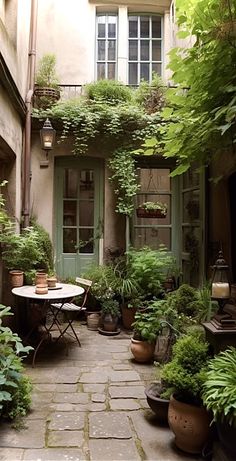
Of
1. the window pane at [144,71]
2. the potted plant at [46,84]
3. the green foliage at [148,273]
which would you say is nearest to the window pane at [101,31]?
the window pane at [144,71]

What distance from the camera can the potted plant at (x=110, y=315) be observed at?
5.36 metres

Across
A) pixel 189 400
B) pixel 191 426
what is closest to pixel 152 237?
pixel 189 400

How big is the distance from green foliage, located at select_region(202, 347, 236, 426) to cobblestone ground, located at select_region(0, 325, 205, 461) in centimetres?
55

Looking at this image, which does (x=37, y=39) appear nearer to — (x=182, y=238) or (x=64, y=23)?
(x=64, y=23)

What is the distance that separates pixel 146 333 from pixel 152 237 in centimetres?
261

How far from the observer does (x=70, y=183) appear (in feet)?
21.0

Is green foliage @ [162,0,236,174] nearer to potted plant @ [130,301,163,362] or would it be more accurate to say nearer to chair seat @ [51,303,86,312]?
potted plant @ [130,301,163,362]

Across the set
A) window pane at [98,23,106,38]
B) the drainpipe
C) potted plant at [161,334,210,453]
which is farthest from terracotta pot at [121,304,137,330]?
window pane at [98,23,106,38]

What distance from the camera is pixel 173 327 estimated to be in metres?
3.39

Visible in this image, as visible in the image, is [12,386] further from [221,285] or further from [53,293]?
[221,285]

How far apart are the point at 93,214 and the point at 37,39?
3040 millimetres

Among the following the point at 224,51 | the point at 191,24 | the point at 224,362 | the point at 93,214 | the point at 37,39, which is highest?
Answer: the point at 37,39

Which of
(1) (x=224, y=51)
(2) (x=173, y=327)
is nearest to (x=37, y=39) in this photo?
(1) (x=224, y=51)

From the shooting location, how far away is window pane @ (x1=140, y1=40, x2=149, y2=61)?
22.0 ft
